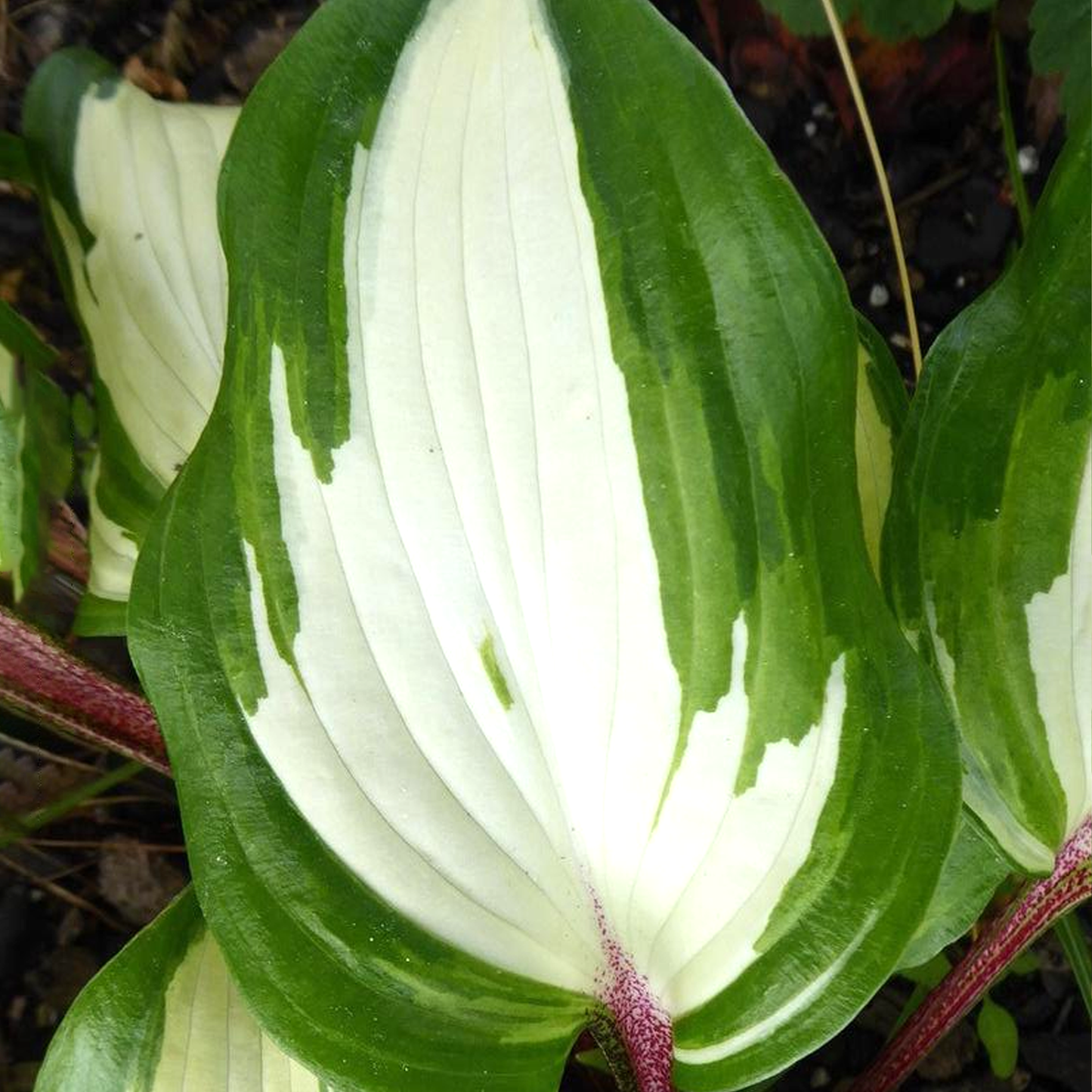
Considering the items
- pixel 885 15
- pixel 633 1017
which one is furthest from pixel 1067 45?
pixel 633 1017

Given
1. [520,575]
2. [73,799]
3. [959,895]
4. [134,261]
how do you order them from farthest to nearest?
[73,799]
[134,261]
[959,895]
[520,575]

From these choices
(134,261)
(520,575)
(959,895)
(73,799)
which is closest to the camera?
(520,575)

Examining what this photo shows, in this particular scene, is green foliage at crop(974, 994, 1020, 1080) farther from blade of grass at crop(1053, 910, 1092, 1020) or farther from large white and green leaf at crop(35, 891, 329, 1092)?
large white and green leaf at crop(35, 891, 329, 1092)

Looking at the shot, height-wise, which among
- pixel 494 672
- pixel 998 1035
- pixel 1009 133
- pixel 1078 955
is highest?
pixel 1009 133

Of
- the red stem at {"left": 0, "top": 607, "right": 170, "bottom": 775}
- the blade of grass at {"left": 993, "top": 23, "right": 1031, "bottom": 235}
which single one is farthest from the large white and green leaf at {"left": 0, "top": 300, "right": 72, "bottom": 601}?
the blade of grass at {"left": 993, "top": 23, "right": 1031, "bottom": 235}

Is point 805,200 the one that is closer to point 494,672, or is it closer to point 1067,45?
point 1067,45

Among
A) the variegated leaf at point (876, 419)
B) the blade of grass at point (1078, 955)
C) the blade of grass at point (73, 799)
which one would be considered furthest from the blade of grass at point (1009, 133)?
the blade of grass at point (73, 799)

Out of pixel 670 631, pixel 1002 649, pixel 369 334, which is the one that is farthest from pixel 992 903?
pixel 369 334
